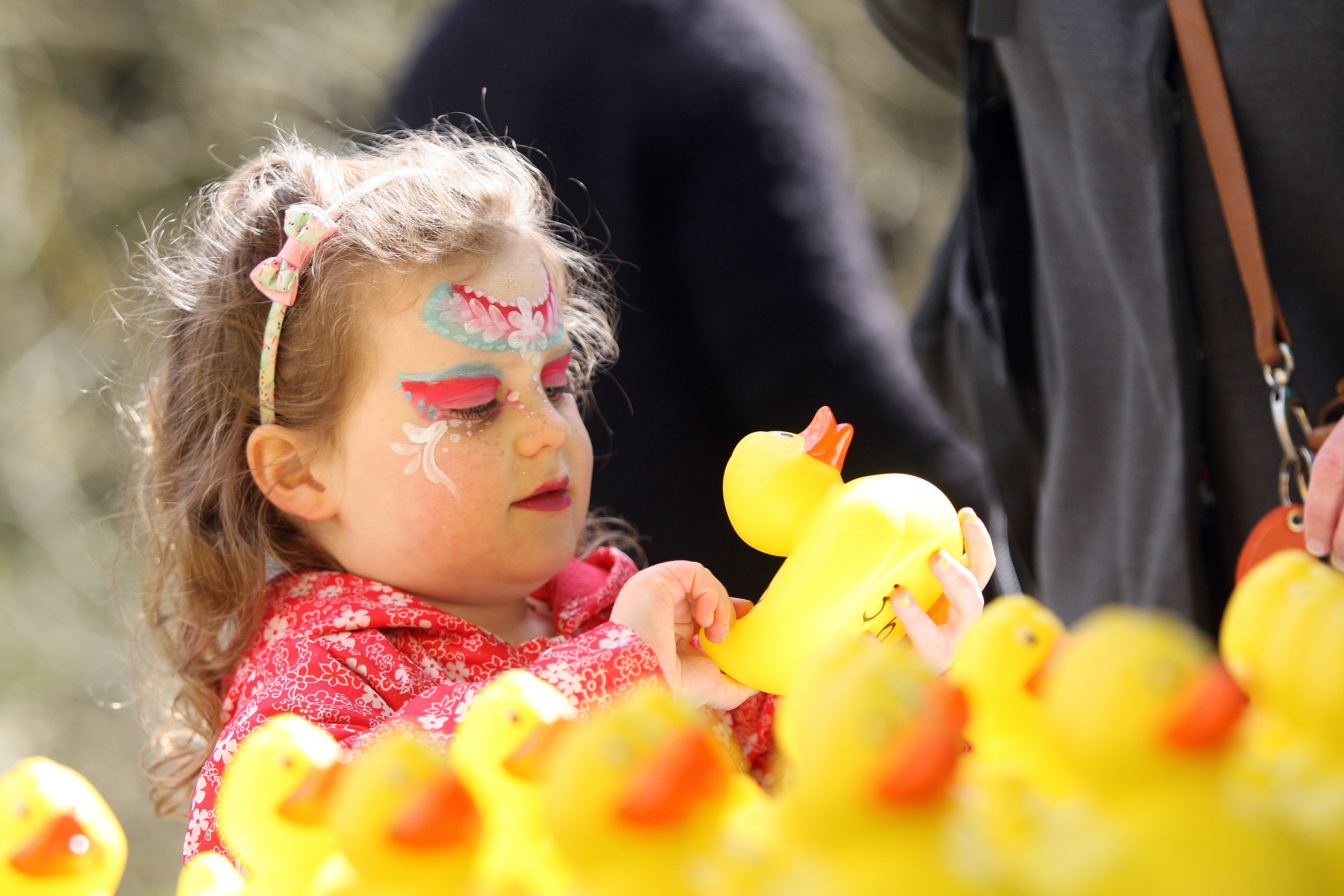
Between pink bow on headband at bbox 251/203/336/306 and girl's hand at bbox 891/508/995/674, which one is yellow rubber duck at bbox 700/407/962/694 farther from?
pink bow on headband at bbox 251/203/336/306

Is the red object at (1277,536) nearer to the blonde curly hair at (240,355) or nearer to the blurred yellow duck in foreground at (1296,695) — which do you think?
the blurred yellow duck in foreground at (1296,695)

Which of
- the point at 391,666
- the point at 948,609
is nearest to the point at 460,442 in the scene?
the point at 391,666

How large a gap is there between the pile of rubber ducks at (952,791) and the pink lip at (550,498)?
0.51 m

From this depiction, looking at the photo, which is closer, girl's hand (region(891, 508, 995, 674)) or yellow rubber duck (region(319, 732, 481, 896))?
yellow rubber duck (region(319, 732, 481, 896))

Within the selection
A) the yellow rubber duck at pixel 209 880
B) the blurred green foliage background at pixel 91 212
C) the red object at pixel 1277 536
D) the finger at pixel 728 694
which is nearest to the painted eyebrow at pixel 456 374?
the finger at pixel 728 694

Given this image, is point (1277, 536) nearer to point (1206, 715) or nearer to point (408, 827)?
point (1206, 715)

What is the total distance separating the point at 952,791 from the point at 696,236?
3.87 feet

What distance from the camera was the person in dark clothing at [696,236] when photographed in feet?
4.84

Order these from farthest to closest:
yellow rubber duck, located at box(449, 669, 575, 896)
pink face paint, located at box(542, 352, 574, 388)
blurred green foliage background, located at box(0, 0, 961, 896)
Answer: blurred green foliage background, located at box(0, 0, 961, 896), pink face paint, located at box(542, 352, 574, 388), yellow rubber duck, located at box(449, 669, 575, 896)

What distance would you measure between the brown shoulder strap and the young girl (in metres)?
0.46

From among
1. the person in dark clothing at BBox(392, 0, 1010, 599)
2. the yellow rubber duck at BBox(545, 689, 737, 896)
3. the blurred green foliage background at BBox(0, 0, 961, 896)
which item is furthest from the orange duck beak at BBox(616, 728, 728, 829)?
the blurred green foliage background at BBox(0, 0, 961, 896)

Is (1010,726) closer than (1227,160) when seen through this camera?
Yes

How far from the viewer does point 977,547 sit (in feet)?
2.91

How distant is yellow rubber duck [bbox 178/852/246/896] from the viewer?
594 mm
